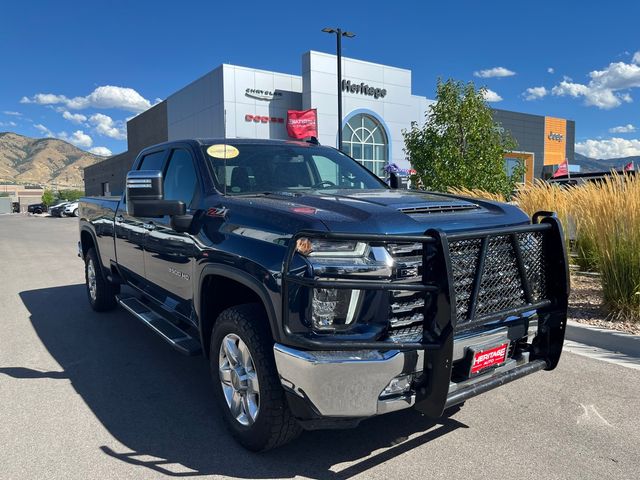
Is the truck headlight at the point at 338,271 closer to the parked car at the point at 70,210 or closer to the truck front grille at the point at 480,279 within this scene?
the truck front grille at the point at 480,279

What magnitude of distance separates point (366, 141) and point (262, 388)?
28.2 metres

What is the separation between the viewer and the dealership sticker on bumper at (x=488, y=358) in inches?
109

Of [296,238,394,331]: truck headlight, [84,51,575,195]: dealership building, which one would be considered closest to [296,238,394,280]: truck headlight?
[296,238,394,331]: truck headlight

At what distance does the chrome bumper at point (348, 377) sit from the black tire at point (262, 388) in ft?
0.80

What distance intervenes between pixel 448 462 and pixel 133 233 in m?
3.49

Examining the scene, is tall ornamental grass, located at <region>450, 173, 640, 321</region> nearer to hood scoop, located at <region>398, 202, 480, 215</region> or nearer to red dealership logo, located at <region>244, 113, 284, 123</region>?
hood scoop, located at <region>398, 202, 480, 215</region>

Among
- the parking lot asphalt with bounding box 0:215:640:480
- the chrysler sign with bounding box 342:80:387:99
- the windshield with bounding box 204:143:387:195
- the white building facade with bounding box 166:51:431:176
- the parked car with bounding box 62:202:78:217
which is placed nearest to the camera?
the parking lot asphalt with bounding box 0:215:640:480

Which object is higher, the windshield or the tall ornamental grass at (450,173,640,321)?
the windshield

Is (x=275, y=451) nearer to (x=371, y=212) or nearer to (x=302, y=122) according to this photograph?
(x=371, y=212)

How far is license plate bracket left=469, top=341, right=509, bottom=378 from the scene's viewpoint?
9.05 ft

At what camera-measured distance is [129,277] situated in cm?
533

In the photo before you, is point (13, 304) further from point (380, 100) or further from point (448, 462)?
point (380, 100)

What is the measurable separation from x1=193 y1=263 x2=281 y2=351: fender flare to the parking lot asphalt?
2.40 ft

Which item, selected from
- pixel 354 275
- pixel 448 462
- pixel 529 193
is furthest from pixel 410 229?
pixel 529 193
